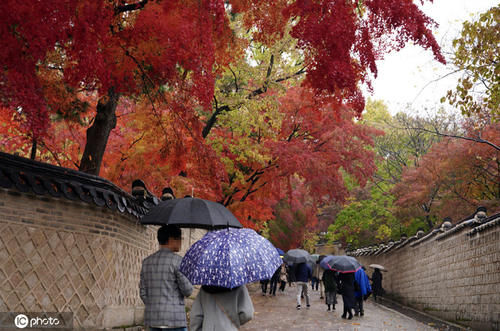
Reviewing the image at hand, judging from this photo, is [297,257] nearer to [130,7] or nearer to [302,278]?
[302,278]

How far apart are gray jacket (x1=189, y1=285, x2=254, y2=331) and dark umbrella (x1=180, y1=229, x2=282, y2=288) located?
0.79 feet

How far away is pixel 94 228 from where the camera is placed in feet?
29.9

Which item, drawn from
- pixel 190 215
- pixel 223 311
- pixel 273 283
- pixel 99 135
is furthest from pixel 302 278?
pixel 223 311

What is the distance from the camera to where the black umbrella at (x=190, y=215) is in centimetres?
775

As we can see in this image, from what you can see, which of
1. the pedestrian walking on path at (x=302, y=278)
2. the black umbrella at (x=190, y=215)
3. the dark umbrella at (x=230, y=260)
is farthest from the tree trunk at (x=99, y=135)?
the pedestrian walking on path at (x=302, y=278)

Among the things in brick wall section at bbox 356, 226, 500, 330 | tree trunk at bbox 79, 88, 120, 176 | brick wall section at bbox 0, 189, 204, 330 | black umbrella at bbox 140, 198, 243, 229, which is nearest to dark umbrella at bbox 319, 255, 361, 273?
brick wall section at bbox 356, 226, 500, 330

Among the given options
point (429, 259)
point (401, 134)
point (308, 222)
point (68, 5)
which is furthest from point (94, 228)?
point (308, 222)

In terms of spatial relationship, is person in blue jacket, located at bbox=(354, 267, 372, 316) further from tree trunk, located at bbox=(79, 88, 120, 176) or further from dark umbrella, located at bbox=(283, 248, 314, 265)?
tree trunk, located at bbox=(79, 88, 120, 176)

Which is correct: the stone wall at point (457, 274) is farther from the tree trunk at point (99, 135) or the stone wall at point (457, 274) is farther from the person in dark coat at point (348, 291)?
the tree trunk at point (99, 135)

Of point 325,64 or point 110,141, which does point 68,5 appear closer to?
point 325,64

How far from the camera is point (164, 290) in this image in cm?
549

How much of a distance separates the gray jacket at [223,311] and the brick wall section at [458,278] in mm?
8814

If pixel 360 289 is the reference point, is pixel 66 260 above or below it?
above

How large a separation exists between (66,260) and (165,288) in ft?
12.2
